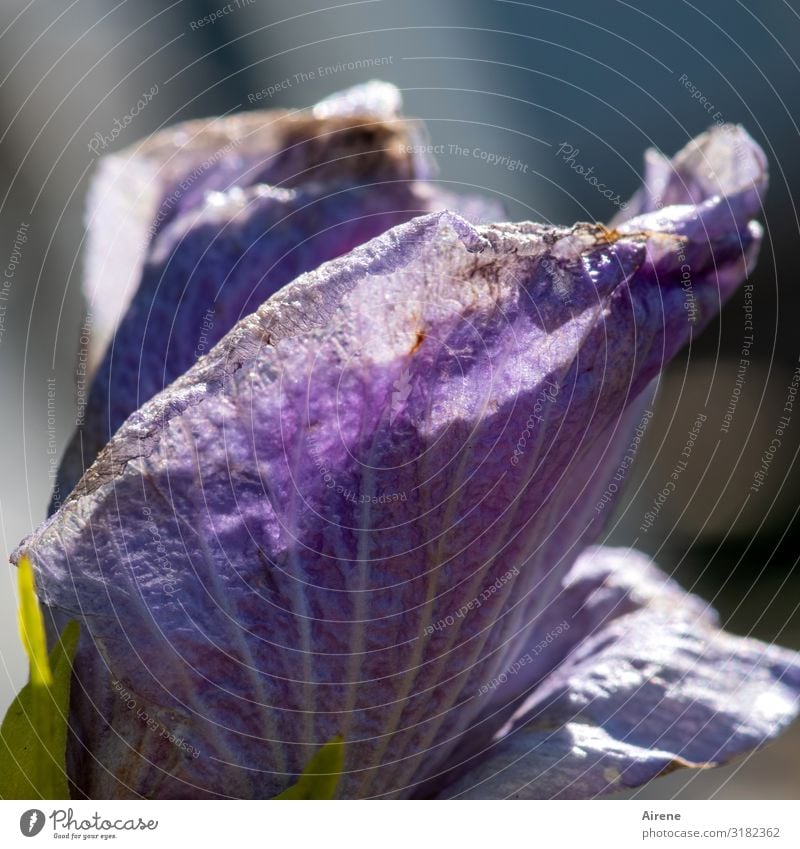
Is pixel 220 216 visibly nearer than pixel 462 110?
Yes

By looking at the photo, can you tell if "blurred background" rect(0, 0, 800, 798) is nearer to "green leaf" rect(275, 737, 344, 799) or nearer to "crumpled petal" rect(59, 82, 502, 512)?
"crumpled petal" rect(59, 82, 502, 512)

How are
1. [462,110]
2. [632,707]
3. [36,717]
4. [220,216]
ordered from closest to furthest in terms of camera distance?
[36,717] < [632,707] < [220,216] < [462,110]

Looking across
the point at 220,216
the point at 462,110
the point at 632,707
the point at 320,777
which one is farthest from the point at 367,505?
the point at 462,110

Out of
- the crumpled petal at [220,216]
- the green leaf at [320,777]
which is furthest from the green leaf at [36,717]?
the crumpled petal at [220,216]

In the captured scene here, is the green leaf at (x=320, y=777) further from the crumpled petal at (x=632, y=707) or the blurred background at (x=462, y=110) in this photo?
the blurred background at (x=462, y=110)

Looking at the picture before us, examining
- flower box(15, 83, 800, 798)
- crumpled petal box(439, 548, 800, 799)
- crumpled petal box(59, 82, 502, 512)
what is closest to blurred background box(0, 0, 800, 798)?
crumpled petal box(59, 82, 502, 512)
